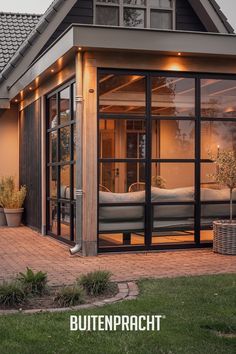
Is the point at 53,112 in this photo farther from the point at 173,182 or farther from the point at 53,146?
the point at 173,182

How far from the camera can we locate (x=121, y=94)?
970 centimetres

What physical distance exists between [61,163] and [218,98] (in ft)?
10.7

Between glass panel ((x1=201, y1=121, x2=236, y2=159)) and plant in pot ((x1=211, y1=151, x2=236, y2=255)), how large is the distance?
392 millimetres

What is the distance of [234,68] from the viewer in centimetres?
1031

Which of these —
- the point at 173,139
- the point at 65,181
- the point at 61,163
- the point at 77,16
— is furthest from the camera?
the point at 77,16

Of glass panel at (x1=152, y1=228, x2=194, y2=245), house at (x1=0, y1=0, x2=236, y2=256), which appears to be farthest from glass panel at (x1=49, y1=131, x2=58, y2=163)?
glass panel at (x1=152, y1=228, x2=194, y2=245)

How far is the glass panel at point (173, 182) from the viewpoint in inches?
392

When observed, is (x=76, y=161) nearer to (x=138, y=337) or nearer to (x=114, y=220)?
(x=114, y=220)

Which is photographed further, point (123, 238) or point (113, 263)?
point (123, 238)

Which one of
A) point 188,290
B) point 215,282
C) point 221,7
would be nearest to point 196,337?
point 188,290

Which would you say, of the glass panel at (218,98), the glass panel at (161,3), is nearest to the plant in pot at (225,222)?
the glass panel at (218,98)

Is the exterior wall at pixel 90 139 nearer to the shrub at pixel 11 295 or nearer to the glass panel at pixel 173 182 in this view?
the glass panel at pixel 173 182

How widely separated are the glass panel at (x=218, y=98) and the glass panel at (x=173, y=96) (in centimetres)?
23

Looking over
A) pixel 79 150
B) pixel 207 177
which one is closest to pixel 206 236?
pixel 207 177
